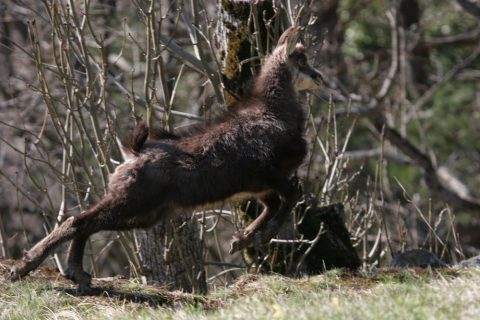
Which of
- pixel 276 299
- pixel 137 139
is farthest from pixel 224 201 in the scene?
pixel 276 299

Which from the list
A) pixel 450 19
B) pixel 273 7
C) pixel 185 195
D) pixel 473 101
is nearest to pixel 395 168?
pixel 473 101

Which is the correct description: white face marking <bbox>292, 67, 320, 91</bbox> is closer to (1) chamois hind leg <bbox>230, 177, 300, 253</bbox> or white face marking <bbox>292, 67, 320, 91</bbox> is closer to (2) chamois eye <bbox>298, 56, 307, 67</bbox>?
(2) chamois eye <bbox>298, 56, 307, 67</bbox>

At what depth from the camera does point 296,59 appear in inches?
293

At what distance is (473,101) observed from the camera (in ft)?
57.9

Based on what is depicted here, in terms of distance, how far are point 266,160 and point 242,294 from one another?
119cm

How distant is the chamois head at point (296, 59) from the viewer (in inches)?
287

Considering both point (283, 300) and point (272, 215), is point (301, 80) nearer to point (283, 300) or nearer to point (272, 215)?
point (272, 215)

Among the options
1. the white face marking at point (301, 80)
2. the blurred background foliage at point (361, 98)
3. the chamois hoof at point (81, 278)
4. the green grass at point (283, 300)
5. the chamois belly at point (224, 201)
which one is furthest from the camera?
the blurred background foliage at point (361, 98)

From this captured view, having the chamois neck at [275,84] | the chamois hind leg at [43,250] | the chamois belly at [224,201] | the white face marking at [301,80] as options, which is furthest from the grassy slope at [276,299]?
the white face marking at [301,80]

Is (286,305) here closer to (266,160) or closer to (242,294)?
(242,294)

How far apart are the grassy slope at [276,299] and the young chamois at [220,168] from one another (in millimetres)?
351

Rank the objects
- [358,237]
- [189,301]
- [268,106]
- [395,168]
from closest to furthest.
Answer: [189,301] < [268,106] < [358,237] < [395,168]

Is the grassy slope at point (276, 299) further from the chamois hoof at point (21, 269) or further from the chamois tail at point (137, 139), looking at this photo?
the chamois tail at point (137, 139)

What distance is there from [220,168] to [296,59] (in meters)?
1.28
